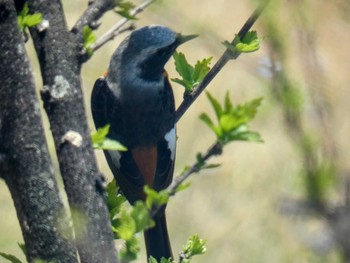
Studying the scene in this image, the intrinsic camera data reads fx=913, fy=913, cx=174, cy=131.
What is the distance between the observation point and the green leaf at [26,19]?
2.10m

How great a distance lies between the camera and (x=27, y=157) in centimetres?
207

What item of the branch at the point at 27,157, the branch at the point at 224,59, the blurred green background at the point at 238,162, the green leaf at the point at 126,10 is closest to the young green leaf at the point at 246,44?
the branch at the point at 224,59

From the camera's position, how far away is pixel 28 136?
6.81ft

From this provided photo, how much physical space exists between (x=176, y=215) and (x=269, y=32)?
17.8 feet

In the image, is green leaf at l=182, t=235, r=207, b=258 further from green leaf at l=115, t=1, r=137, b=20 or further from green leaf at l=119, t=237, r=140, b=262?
green leaf at l=115, t=1, r=137, b=20

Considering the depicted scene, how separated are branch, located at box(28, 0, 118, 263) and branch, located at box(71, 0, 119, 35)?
0.04 m

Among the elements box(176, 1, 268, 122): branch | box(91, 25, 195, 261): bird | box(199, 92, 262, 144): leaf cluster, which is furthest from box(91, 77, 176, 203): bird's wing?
box(199, 92, 262, 144): leaf cluster

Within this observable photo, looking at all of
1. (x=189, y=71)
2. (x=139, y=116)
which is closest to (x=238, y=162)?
(x=139, y=116)

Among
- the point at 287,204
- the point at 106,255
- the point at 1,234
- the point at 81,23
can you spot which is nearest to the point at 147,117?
the point at 1,234

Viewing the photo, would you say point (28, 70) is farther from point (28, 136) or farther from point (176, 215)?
point (176, 215)

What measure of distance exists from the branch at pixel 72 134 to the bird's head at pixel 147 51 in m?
1.40

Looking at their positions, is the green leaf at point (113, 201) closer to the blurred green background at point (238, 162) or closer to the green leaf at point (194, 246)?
the green leaf at point (194, 246)

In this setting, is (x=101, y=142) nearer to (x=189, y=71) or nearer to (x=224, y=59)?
(x=224, y=59)

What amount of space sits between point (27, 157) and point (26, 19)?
0.32 meters
